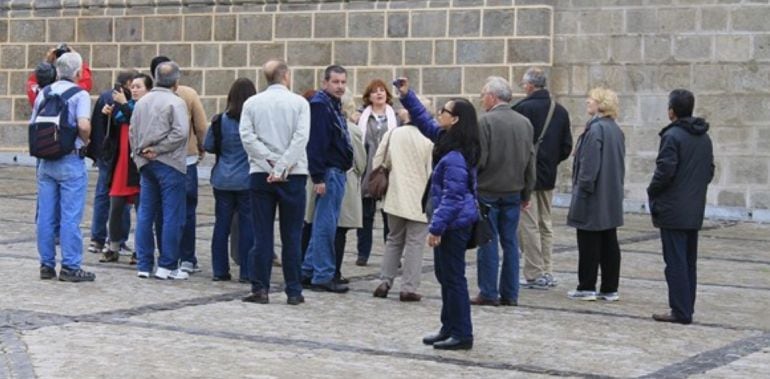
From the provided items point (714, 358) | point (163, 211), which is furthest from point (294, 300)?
point (714, 358)

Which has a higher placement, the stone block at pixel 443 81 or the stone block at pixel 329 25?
the stone block at pixel 329 25

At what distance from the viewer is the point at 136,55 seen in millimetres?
24078

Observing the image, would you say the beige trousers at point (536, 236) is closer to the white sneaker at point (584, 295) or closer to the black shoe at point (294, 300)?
the white sneaker at point (584, 295)

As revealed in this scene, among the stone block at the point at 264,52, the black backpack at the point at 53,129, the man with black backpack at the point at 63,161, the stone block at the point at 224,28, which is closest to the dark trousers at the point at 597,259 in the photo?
the man with black backpack at the point at 63,161

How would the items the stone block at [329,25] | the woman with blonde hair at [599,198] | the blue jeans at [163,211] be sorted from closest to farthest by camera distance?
1. the woman with blonde hair at [599,198]
2. the blue jeans at [163,211]
3. the stone block at [329,25]

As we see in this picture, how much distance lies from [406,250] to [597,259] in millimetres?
1480

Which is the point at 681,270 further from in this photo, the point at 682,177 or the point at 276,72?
the point at 276,72

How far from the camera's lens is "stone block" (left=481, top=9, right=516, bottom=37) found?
69.5 feet

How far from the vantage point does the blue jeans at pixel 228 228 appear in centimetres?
1309

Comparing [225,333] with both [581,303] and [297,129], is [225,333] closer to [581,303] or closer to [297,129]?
[297,129]

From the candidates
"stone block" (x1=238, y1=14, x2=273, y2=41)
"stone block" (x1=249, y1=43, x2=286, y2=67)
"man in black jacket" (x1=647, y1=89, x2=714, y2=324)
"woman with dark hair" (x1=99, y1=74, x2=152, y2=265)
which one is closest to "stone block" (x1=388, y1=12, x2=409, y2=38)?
"stone block" (x1=249, y1=43, x2=286, y2=67)

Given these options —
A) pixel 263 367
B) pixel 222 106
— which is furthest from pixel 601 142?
pixel 222 106

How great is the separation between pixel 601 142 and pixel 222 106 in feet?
36.7

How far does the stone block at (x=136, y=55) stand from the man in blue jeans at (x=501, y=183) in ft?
39.6
